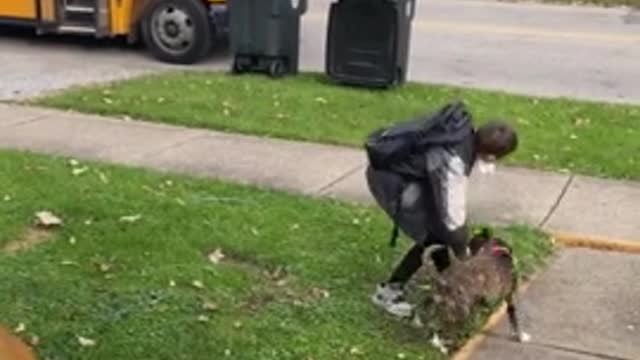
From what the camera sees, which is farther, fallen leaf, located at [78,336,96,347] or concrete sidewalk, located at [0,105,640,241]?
concrete sidewalk, located at [0,105,640,241]

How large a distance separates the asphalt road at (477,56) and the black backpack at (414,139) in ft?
19.0

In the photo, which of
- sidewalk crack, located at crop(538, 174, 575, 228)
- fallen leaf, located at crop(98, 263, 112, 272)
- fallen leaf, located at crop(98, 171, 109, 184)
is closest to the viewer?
fallen leaf, located at crop(98, 263, 112, 272)

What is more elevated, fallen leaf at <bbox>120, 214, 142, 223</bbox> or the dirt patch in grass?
fallen leaf at <bbox>120, 214, 142, 223</bbox>

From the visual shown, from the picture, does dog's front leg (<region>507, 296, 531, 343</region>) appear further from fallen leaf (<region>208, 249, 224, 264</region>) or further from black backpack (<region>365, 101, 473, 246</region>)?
fallen leaf (<region>208, 249, 224, 264</region>)

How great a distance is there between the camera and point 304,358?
4.70 meters

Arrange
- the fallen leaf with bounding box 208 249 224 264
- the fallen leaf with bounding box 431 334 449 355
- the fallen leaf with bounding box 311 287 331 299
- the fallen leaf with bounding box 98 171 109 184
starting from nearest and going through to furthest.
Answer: the fallen leaf with bounding box 431 334 449 355 → the fallen leaf with bounding box 311 287 331 299 → the fallen leaf with bounding box 208 249 224 264 → the fallen leaf with bounding box 98 171 109 184

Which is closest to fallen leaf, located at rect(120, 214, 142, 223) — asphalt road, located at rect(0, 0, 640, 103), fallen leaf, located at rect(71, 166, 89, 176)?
fallen leaf, located at rect(71, 166, 89, 176)

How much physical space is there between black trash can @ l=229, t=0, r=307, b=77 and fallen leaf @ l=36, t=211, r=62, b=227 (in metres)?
4.66

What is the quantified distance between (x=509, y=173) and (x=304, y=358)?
11.1 ft

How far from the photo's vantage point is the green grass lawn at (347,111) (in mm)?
8273

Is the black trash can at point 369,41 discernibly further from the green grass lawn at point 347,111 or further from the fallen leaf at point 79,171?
the fallen leaf at point 79,171

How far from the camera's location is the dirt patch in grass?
19.2 ft

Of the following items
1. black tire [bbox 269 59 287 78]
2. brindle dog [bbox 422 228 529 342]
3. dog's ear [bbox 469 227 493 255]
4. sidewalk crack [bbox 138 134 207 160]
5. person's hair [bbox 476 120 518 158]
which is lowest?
sidewalk crack [bbox 138 134 207 160]

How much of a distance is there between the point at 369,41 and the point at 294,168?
2.92 m
